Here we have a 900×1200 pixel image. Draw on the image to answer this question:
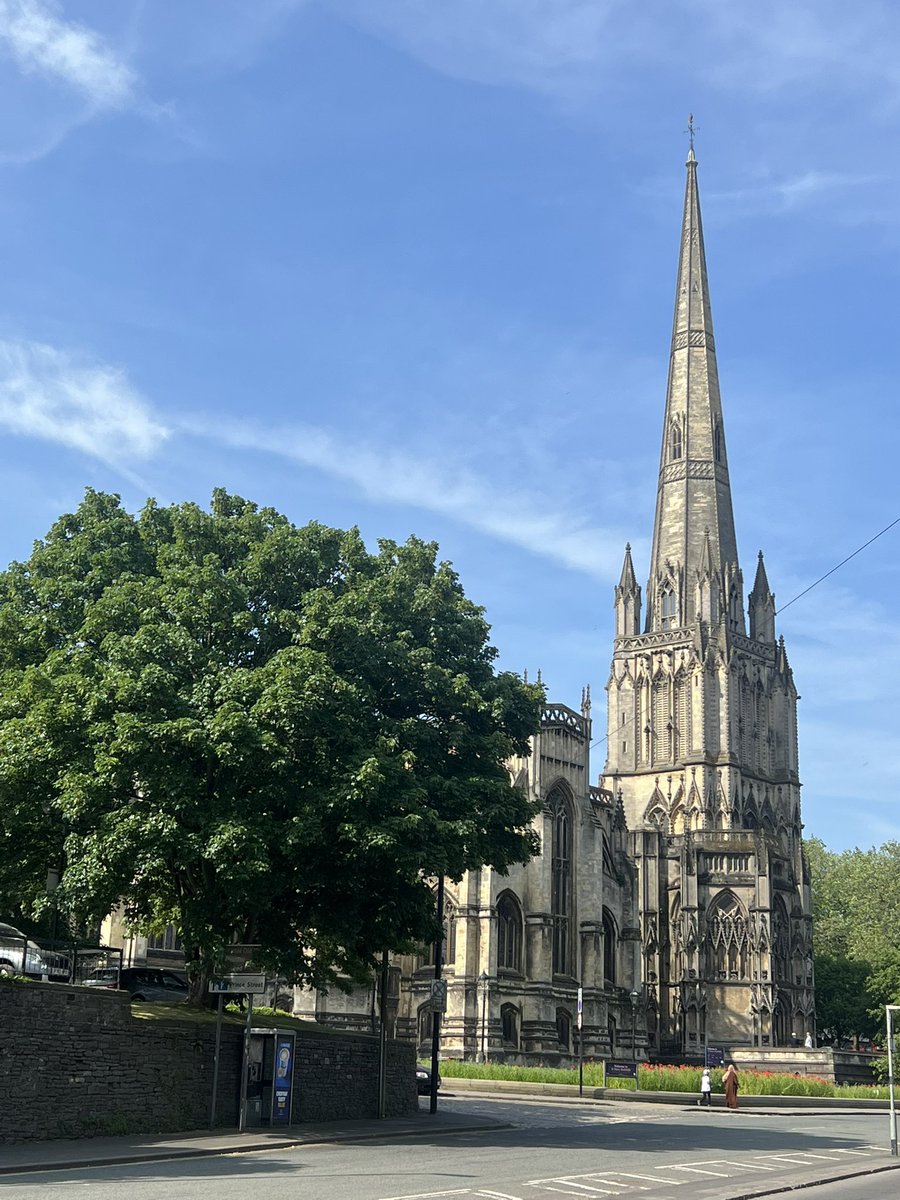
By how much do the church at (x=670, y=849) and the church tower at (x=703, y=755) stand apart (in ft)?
0.44

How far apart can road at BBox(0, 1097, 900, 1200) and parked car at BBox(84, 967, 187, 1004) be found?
255 inches

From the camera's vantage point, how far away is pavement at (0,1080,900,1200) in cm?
1898

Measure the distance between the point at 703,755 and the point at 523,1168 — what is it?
74851 mm

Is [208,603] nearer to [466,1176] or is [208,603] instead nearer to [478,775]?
[478,775]

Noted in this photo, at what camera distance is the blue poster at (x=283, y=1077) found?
2611cm

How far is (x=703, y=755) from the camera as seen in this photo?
3693 inches

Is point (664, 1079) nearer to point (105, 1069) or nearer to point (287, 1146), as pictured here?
point (287, 1146)

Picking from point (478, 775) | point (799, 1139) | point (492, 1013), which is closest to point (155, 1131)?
point (478, 775)

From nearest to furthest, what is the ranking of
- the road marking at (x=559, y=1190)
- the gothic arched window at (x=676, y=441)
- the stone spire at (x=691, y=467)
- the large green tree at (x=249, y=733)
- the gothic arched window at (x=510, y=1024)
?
the road marking at (x=559, y=1190), the large green tree at (x=249, y=733), the gothic arched window at (x=510, y=1024), the stone spire at (x=691, y=467), the gothic arched window at (x=676, y=441)

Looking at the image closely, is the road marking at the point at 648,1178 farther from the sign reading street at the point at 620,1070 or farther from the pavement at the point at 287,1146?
the sign reading street at the point at 620,1070

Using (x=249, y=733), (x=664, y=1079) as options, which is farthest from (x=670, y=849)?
(x=249, y=733)

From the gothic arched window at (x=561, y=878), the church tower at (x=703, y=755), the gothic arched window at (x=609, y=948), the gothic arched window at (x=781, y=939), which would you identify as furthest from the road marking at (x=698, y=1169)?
the gothic arched window at (x=781, y=939)

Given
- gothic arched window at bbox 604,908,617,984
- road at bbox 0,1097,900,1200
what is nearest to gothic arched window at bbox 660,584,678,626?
gothic arched window at bbox 604,908,617,984

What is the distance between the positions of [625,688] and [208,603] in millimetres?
74864
